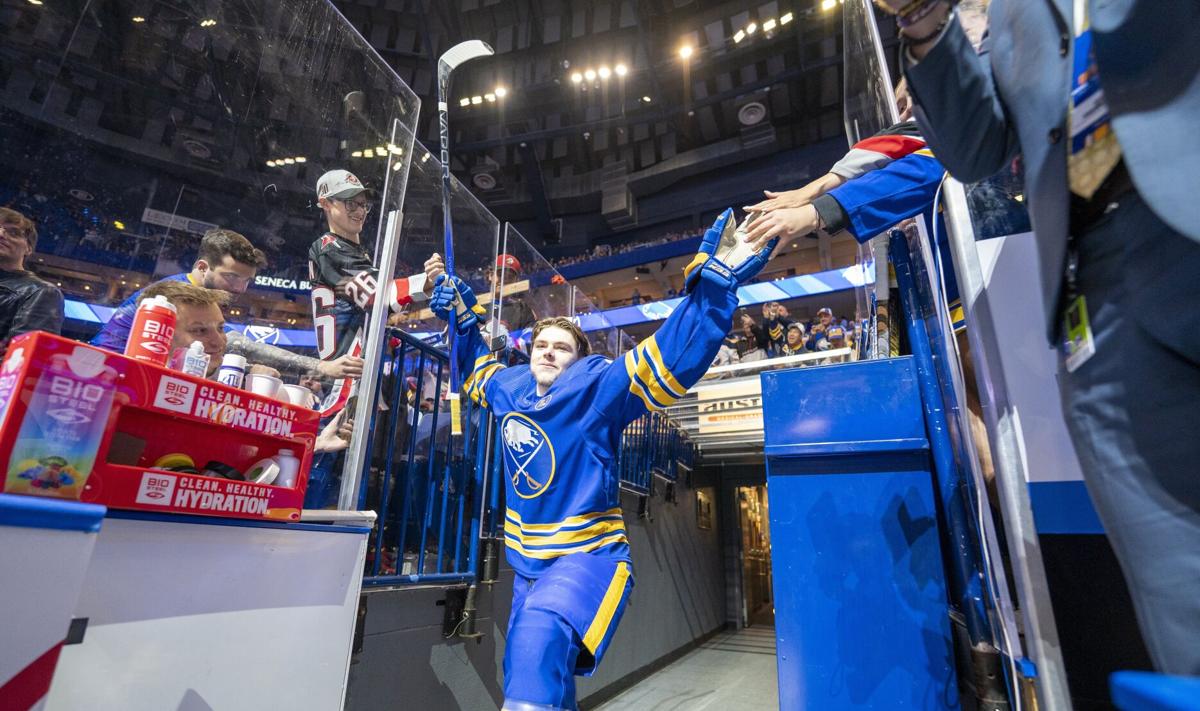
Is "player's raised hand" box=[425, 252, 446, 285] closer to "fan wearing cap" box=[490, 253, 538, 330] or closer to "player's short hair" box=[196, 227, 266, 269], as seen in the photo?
"player's short hair" box=[196, 227, 266, 269]

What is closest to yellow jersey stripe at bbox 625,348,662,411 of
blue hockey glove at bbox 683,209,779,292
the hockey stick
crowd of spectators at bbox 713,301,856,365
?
blue hockey glove at bbox 683,209,779,292

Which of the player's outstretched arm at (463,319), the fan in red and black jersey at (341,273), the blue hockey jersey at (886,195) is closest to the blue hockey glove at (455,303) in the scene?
the player's outstretched arm at (463,319)

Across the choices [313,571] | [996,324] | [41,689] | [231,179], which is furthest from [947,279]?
[231,179]

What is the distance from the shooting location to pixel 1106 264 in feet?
2.43

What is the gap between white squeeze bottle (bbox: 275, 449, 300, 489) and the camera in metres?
1.65

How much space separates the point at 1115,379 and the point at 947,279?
1.34 meters

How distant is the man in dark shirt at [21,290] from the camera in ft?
4.80

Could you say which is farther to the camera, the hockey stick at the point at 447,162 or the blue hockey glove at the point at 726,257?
the hockey stick at the point at 447,162

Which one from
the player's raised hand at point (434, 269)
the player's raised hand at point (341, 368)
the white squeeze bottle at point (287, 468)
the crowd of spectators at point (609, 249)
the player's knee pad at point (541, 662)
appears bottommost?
the player's knee pad at point (541, 662)

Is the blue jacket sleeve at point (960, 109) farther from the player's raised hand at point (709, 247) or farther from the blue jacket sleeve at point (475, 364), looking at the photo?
the blue jacket sleeve at point (475, 364)

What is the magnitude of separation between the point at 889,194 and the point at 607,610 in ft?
5.01

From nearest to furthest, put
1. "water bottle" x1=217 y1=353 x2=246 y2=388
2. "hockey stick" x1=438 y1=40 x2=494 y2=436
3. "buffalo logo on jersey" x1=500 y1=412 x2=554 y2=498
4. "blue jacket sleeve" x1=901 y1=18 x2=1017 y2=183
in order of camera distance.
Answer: "blue jacket sleeve" x1=901 y1=18 x2=1017 y2=183 < "water bottle" x1=217 y1=353 x2=246 y2=388 < "buffalo logo on jersey" x1=500 y1=412 x2=554 y2=498 < "hockey stick" x1=438 y1=40 x2=494 y2=436

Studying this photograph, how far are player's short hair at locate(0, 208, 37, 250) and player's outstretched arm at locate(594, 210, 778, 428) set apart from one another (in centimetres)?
177

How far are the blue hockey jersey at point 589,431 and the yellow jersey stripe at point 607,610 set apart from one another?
0.08 metres
